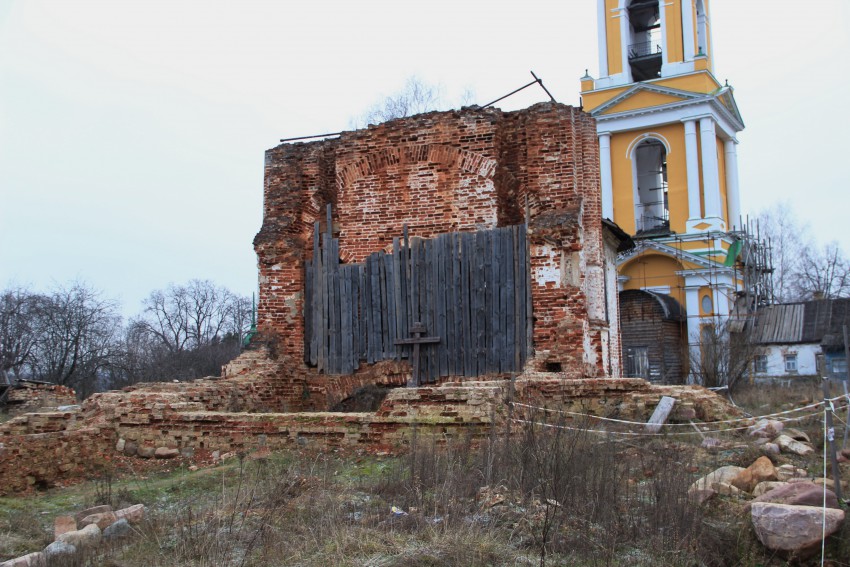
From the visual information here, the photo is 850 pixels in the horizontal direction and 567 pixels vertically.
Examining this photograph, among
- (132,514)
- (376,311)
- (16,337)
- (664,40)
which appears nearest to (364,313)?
(376,311)

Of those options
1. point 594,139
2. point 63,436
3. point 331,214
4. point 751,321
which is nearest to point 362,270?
point 331,214

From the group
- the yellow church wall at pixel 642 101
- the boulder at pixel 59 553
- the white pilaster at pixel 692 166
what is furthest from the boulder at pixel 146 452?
the yellow church wall at pixel 642 101

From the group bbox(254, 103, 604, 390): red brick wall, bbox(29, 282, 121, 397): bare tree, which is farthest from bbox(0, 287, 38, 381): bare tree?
bbox(254, 103, 604, 390): red brick wall

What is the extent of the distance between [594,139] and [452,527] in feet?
29.1

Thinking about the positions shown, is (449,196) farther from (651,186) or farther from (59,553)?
(651,186)

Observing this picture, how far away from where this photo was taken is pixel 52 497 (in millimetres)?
7438

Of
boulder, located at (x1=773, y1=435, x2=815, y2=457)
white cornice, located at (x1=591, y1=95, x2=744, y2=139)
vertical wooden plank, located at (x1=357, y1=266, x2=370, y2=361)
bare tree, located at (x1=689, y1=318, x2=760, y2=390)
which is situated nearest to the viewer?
boulder, located at (x1=773, y1=435, x2=815, y2=457)

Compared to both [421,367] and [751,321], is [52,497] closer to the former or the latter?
[421,367]

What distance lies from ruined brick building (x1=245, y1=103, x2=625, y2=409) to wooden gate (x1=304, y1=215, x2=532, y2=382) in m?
0.02

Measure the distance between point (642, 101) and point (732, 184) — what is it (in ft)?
17.0

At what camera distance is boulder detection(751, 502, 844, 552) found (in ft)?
15.7

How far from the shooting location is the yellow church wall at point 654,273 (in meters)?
29.2

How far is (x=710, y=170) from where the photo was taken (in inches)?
1170

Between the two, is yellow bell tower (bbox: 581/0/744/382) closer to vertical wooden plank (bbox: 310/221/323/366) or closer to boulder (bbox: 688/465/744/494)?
vertical wooden plank (bbox: 310/221/323/366)
